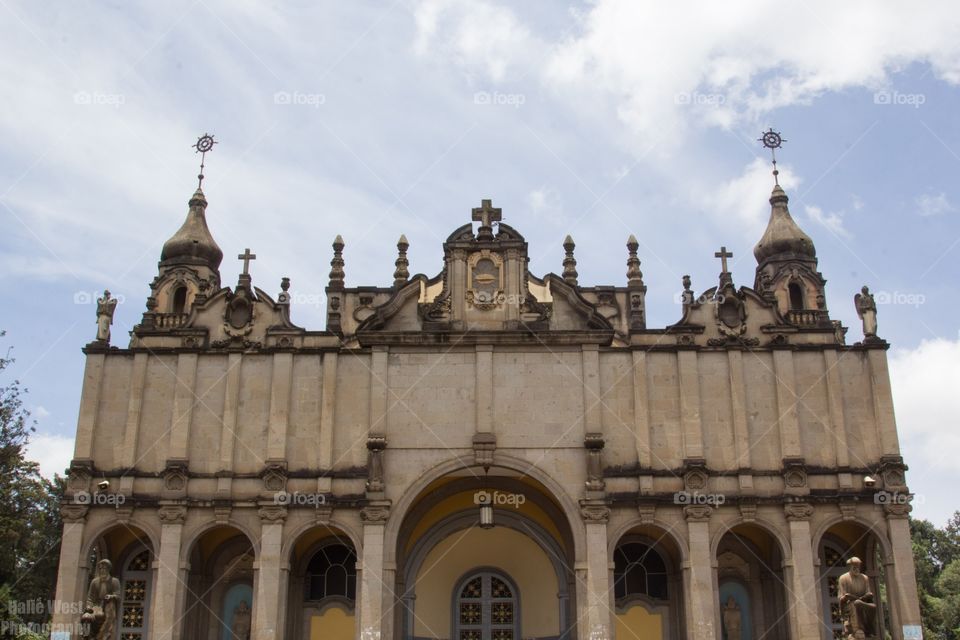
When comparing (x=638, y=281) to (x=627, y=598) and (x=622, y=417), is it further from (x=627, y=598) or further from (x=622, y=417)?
(x=627, y=598)

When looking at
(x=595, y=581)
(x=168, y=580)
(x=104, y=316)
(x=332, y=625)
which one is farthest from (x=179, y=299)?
(x=595, y=581)

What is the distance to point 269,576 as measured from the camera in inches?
1028

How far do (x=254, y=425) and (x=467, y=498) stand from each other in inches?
273

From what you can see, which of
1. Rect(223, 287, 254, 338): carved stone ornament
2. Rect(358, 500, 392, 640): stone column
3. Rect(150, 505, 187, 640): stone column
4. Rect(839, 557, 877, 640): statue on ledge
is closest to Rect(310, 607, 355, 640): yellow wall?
Rect(358, 500, 392, 640): stone column

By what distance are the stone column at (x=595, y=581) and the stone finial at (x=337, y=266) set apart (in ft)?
35.1

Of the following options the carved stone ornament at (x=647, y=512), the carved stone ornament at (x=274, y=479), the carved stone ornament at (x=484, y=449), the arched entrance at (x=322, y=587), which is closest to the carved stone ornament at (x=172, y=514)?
the carved stone ornament at (x=274, y=479)

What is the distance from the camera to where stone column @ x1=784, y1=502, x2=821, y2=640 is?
25.5 metres

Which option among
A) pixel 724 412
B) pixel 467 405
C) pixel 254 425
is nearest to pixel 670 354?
pixel 724 412

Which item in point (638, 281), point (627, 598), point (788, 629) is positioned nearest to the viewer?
point (788, 629)

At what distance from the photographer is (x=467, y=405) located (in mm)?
27984

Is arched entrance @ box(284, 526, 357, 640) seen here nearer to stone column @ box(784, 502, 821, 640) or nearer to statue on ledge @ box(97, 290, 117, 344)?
statue on ledge @ box(97, 290, 117, 344)

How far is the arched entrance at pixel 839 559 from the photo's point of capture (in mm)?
27281

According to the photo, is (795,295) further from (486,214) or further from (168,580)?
(168,580)

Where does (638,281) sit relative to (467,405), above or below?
above
